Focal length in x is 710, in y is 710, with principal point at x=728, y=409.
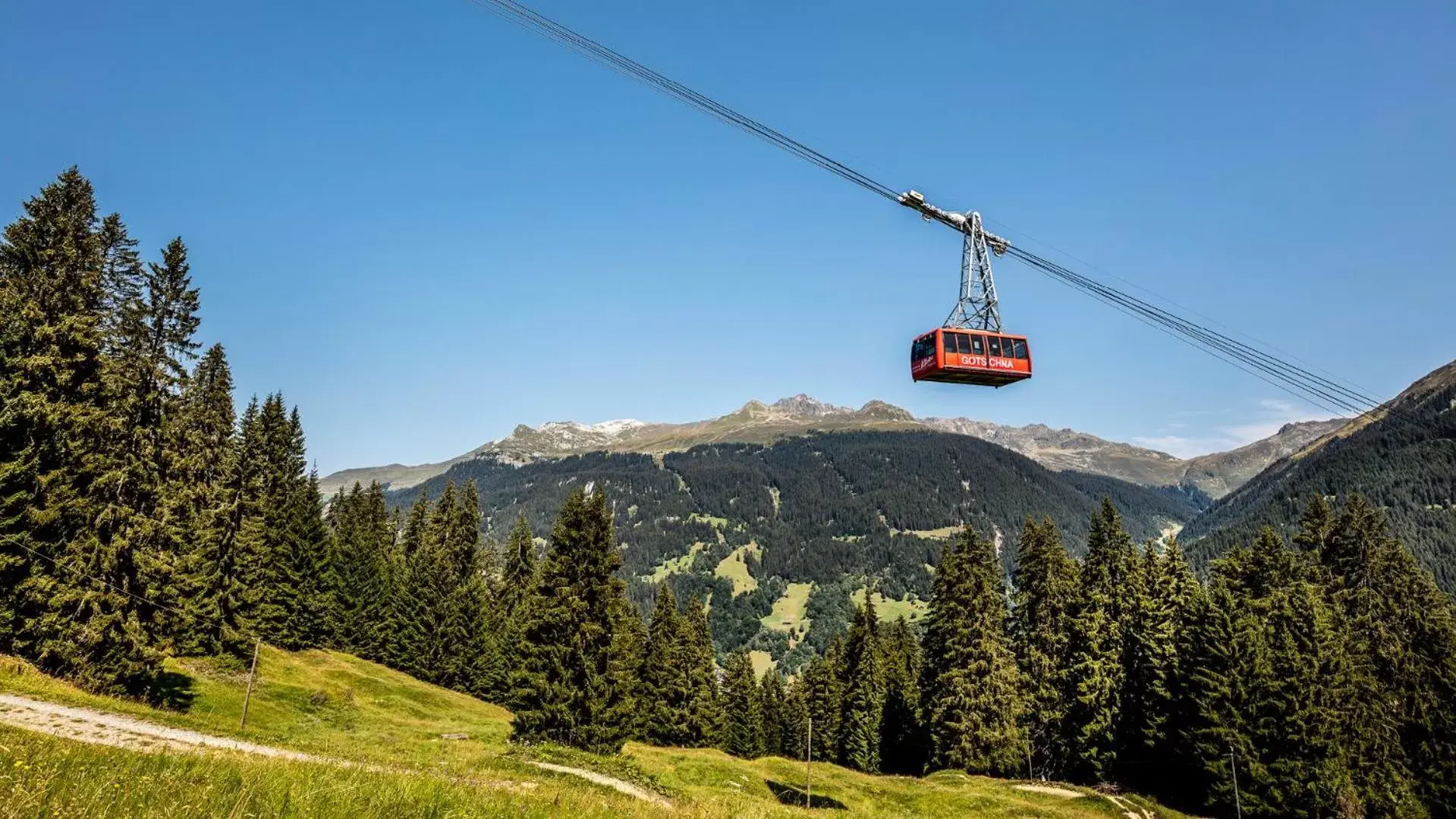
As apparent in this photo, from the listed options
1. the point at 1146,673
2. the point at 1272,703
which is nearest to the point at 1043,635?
the point at 1146,673

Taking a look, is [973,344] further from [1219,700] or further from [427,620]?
[427,620]

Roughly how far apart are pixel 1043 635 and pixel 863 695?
2627 cm

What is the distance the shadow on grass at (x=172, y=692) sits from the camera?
36.8m

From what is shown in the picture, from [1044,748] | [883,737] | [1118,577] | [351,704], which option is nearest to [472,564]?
[351,704]

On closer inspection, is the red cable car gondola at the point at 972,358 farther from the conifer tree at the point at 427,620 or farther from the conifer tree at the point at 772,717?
the conifer tree at the point at 772,717

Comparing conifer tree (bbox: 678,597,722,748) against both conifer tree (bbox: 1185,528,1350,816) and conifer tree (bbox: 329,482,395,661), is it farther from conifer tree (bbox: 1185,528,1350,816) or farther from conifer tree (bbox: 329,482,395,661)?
conifer tree (bbox: 1185,528,1350,816)

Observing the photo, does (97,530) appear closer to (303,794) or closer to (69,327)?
(69,327)

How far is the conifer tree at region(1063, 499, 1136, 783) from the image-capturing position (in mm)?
54062

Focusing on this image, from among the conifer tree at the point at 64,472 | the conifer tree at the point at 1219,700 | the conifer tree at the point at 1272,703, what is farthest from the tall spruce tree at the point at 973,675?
the conifer tree at the point at 64,472

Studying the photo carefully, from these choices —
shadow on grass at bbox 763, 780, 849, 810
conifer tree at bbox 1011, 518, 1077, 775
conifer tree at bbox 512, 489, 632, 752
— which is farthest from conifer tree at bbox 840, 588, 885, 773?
conifer tree at bbox 512, 489, 632, 752

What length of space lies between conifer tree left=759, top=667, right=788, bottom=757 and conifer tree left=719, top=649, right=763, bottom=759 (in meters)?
2.56

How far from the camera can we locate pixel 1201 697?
45.2 metres

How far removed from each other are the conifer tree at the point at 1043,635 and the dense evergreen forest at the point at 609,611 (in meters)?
0.19

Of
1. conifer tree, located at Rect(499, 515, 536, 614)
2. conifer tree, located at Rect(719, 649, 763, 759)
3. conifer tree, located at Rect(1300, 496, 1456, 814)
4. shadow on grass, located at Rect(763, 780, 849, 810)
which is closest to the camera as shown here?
shadow on grass, located at Rect(763, 780, 849, 810)
